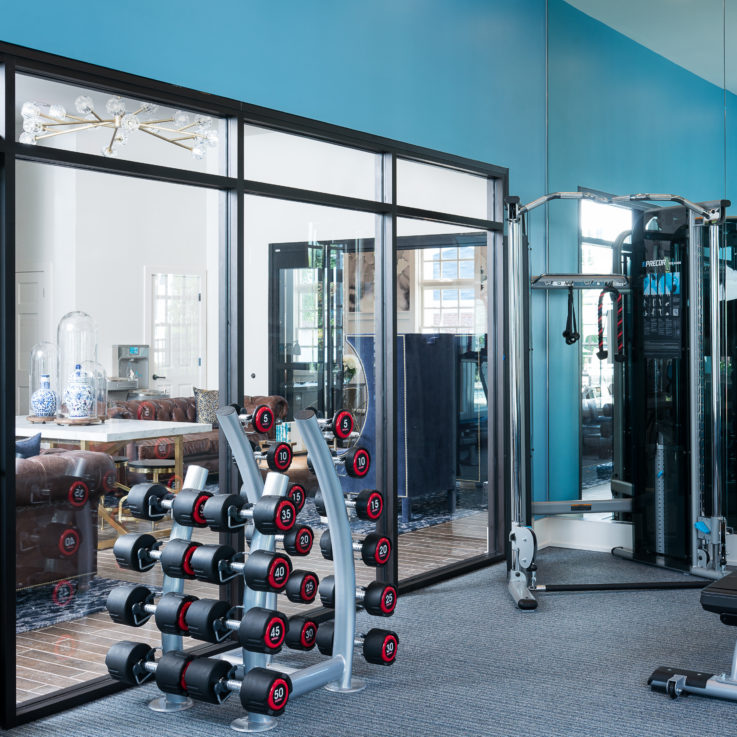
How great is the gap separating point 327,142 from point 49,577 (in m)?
2.41

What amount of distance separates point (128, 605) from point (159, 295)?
122cm

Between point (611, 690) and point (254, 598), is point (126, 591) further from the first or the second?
point (611, 690)

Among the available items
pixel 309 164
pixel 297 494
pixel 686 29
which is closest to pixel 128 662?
pixel 297 494

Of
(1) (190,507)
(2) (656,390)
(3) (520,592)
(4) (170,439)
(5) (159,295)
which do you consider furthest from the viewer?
(2) (656,390)

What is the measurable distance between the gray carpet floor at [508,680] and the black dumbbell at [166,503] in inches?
27.5

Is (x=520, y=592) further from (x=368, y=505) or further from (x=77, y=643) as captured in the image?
(x=77, y=643)

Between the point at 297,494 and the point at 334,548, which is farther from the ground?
the point at 297,494

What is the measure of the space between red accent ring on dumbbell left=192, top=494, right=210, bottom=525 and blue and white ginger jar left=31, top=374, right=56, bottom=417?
64 centimetres

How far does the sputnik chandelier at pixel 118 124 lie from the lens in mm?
3312

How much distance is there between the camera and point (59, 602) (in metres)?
3.50

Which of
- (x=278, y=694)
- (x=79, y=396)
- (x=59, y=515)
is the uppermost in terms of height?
(x=79, y=396)

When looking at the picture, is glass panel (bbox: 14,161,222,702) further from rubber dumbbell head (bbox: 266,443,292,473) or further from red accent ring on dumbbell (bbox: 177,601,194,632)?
rubber dumbbell head (bbox: 266,443,292,473)

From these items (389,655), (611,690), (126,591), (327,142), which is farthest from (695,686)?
(327,142)

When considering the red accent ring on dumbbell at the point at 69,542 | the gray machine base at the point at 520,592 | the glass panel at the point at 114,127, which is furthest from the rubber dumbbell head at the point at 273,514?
the gray machine base at the point at 520,592
